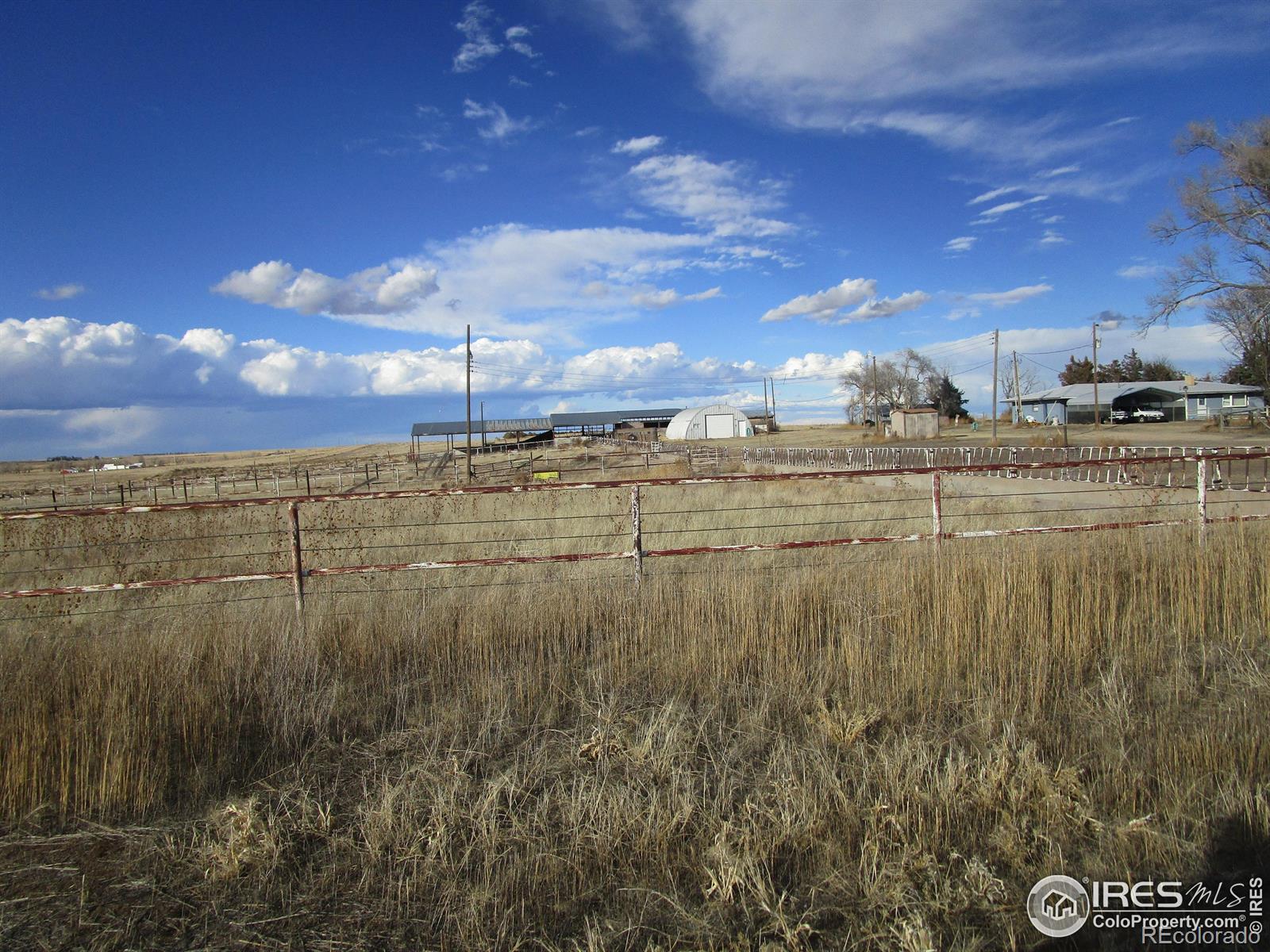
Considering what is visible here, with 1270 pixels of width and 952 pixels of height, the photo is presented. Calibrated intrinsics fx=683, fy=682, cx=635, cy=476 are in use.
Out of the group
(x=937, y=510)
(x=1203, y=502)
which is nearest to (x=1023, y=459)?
(x=1203, y=502)

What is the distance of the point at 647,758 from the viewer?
11.6 feet

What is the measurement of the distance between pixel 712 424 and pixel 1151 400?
156ft

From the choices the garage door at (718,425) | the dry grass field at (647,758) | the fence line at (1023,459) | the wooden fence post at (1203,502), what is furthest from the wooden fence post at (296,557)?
the garage door at (718,425)

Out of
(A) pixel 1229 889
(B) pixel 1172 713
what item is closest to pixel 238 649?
(A) pixel 1229 889

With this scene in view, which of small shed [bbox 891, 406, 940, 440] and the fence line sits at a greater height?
small shed [bbox 891, 406, 940, 440]

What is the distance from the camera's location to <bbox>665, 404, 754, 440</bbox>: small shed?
89.4 metres

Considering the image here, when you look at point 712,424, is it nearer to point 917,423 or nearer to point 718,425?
point 718,425

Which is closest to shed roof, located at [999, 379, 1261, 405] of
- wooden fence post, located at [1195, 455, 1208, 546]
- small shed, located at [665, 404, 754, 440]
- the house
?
the house

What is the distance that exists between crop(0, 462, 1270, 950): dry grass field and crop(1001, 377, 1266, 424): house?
6543cm

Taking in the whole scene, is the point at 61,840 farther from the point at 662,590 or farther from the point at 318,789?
the point at 662,590

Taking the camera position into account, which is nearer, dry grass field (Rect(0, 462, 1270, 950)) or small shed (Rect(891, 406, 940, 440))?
dry grass field (Rect(0, 462, 1270, 950))

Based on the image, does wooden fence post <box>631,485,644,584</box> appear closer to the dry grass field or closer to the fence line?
the dry grass field

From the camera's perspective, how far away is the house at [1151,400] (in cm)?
6216

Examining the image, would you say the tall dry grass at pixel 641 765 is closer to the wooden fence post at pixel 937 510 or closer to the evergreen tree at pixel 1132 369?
the wooden fence post at pixel 937 510
